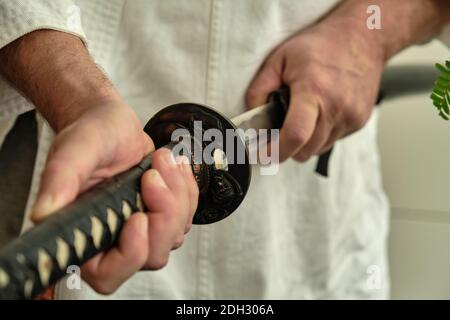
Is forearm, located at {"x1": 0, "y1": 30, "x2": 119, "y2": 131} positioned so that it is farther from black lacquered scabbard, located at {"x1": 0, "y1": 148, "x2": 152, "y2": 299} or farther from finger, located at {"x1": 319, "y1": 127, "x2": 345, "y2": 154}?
finger, located at {"x1": 319, "y1": 127, "x2": 345, "y2": 154}

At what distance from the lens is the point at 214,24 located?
0.58m

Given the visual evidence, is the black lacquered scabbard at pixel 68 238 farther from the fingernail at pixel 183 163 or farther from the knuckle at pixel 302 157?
the knuckle at pixel 302 157

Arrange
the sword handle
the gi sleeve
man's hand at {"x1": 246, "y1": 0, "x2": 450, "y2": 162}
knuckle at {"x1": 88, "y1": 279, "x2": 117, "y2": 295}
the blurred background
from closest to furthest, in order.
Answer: the sword handle
knuckle at {"x1": 88, "y1": 279, "x2": 117, "y2": 295}
the gi sleeve
man's hand at {"x1": 246, "y1": 0, "x2": 450, "y2": 162}
the blurred background

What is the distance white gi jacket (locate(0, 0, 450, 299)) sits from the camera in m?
0.56

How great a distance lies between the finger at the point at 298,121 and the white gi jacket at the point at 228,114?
54 millimetres

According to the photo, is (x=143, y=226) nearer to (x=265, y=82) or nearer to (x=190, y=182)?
(x=190, y=182)

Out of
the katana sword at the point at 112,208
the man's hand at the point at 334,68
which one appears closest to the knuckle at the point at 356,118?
the man's hand at the point at 334,68

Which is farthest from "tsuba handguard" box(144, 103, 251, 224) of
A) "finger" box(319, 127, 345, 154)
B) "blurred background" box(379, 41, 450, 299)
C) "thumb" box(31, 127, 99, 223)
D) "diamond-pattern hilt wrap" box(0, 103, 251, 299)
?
"blurred background" box(379, 41, 450, 299)

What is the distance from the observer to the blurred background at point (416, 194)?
963 mm

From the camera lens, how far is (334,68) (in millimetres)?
617

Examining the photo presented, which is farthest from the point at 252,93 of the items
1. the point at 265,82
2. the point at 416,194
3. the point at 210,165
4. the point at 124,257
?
the point at 416,194

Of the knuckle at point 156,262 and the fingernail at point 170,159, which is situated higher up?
the fingernail at point 170,159

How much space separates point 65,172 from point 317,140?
13.5 inches
